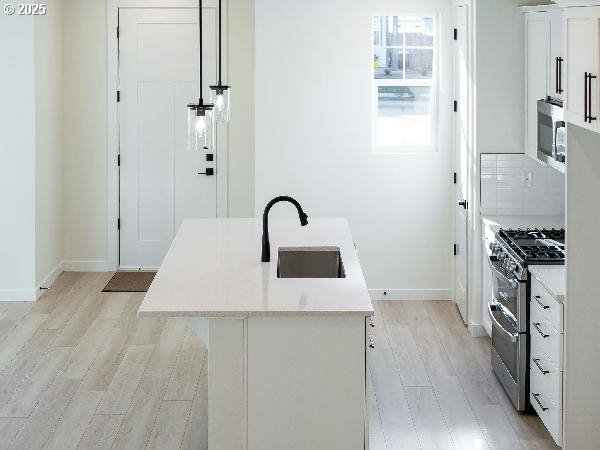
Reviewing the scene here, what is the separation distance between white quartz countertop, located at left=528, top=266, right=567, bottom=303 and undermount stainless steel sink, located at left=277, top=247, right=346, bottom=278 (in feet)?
3.37

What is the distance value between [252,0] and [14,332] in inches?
135

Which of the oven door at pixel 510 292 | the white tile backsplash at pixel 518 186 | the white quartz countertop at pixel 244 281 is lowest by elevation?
the oven door at pixel 510 292

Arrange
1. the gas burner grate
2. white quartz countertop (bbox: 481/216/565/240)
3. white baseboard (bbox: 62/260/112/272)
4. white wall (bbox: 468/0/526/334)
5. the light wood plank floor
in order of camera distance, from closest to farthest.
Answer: the light wood plank floor < the gas burner grate < white quartz countertop (bbox: 481/216/565/240) < white wall (bbox: 468/0/526/334) < white baseboard (bbox: 62/260/112/272)

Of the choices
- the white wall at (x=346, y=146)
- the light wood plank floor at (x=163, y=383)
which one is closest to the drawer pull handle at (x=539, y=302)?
the light wood plank floor at (x=163, y=383)

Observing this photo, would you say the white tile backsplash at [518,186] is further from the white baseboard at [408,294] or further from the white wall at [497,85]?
the white baseboard at [408,294]

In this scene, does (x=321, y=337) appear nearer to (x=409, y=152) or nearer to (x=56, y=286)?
(x=409, y=152)

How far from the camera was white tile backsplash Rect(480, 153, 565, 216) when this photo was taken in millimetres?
6645

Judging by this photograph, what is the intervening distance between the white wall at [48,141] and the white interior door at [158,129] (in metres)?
0.52

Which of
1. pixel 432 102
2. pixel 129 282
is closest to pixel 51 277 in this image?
pixel 129 282

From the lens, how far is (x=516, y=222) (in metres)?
6.35

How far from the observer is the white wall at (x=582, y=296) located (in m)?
4.45

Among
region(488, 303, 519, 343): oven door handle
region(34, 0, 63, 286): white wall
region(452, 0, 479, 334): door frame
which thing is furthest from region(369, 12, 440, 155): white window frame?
region(34, 0, 63, 286): white wall

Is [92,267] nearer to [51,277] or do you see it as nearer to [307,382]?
[51,277]

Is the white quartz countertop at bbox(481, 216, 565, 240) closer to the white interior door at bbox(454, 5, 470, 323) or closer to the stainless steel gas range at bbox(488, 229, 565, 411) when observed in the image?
the stainless steel gas range at bbox(488, 229, 565, 411)
